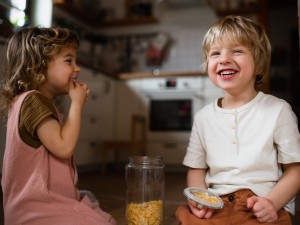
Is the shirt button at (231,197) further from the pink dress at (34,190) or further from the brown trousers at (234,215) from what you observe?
the pink dress at (34,190)

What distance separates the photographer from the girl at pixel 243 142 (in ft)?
2.61

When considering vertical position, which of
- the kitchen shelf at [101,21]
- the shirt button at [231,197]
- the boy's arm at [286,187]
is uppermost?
the kitchen shelf at [101,21]

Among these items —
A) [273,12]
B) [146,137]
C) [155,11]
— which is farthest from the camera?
[273,12]

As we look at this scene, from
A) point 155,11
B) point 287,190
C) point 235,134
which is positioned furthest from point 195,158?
point 155,11

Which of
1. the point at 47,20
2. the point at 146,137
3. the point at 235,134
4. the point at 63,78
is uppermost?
the point at 47,20

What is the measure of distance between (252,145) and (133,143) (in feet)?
5.77

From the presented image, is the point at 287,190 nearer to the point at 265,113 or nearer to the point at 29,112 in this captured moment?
the point at 265,113

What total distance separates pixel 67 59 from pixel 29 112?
22cm

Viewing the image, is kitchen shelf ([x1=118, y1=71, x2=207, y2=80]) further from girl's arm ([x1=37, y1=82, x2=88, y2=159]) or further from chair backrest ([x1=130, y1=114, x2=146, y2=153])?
girl's arm ([x1=37, y1=82, x2=88, y2=159])

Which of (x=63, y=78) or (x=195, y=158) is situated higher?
(x=63, y=78)

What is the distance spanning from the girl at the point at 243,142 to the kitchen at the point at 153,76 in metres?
1.54

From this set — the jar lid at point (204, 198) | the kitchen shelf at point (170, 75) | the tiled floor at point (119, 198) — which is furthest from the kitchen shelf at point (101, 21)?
the jar lid at point (204, 198)

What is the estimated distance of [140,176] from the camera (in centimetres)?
99

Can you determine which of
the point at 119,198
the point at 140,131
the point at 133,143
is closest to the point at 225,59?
the point at 119,198
